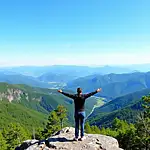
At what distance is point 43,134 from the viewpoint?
58.7 metres

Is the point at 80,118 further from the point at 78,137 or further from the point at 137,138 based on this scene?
the point at 137,138

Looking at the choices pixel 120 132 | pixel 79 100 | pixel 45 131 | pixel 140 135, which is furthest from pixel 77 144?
pixel 45 131

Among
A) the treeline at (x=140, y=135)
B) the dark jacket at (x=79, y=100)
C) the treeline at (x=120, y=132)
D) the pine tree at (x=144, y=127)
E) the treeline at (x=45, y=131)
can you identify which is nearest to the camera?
the dark jacket at (x=79, y=100)

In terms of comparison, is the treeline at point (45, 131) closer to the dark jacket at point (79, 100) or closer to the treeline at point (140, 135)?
the treeline at point (140, 135)

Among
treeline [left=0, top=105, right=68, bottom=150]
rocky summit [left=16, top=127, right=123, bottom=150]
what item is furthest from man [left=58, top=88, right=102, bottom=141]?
treeline [left=0, top=105, right=68, bottom=150]

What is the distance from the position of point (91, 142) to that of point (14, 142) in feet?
170

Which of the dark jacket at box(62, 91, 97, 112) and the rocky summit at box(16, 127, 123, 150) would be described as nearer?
the rocky summit at box(16, 127, 123, 150)

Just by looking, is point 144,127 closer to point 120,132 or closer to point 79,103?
point 120,132

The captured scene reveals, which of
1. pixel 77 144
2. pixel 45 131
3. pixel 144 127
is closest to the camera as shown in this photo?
pixel 77 144

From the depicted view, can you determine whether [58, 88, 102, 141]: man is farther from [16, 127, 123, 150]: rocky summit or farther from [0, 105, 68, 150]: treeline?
[0, 105, 68, 150]: treeline

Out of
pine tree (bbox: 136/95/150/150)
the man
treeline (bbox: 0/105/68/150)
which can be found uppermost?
the man

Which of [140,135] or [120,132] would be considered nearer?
[140,135]

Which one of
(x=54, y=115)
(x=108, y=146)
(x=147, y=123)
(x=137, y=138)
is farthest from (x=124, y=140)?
(x=108, y=146)

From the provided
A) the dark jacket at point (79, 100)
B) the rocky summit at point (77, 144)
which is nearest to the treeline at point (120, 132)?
the rocky summit at point (77, 144)
